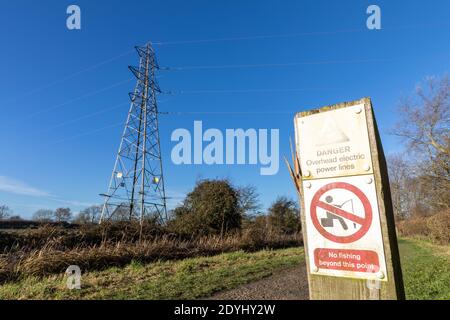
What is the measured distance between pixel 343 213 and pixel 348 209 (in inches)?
1.3

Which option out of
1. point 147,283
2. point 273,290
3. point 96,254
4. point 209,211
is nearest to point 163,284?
point 147,283

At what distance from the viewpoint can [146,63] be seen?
69.6ft

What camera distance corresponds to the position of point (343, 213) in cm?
157

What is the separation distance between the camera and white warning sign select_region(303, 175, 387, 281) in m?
1.51

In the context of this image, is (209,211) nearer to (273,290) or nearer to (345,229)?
(273,290)

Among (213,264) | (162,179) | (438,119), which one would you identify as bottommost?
(213,264)

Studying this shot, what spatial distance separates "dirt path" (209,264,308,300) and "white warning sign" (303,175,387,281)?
14.3 ft
